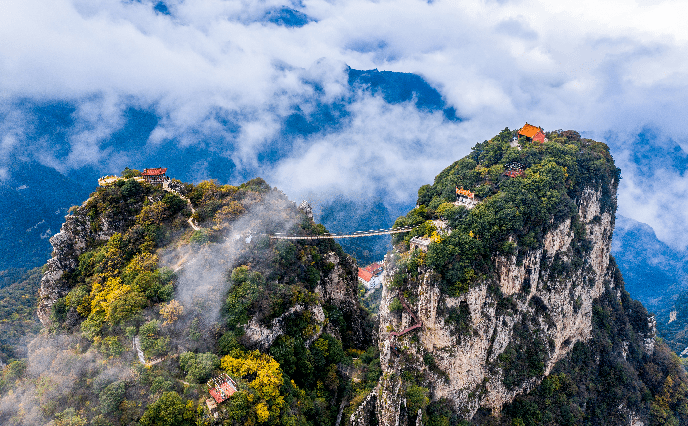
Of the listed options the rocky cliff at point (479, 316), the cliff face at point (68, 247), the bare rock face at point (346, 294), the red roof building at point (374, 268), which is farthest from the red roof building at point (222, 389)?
the red roof building at point (374, 268)

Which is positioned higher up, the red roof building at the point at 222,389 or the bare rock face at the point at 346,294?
the bare rock face at the point at 346,294

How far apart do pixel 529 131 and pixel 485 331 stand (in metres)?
33.1

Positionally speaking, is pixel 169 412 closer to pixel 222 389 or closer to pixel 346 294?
pixel 222 389

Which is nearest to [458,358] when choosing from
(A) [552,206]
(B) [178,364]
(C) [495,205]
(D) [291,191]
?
(C) [495,205]

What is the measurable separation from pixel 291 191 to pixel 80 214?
89.6 m

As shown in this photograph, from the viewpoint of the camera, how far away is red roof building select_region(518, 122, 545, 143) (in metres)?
55.4

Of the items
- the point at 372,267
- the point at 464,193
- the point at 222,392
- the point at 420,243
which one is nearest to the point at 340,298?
the point at 420,243

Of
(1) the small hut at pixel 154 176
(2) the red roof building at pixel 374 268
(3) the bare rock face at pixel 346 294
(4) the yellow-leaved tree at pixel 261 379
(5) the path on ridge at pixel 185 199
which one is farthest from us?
(2) the red roof building at pixel 374 268

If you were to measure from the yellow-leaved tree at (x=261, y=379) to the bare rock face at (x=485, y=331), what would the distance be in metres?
10.6

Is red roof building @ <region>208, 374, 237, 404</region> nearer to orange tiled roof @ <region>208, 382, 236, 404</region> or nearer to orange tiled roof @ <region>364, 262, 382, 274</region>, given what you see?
orange tiled roof @ <region>208, 382, 236, 404</region>

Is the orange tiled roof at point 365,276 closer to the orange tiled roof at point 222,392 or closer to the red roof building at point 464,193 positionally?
the red roof building at point 464,193

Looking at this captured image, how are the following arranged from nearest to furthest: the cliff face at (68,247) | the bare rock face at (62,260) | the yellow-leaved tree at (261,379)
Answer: the yellow-leaved tree at (261,379)
the bare rock face at (62,260)
the cliff face at (68,247)

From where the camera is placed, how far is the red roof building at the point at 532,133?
55438mm

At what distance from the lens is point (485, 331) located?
38.6 metres
